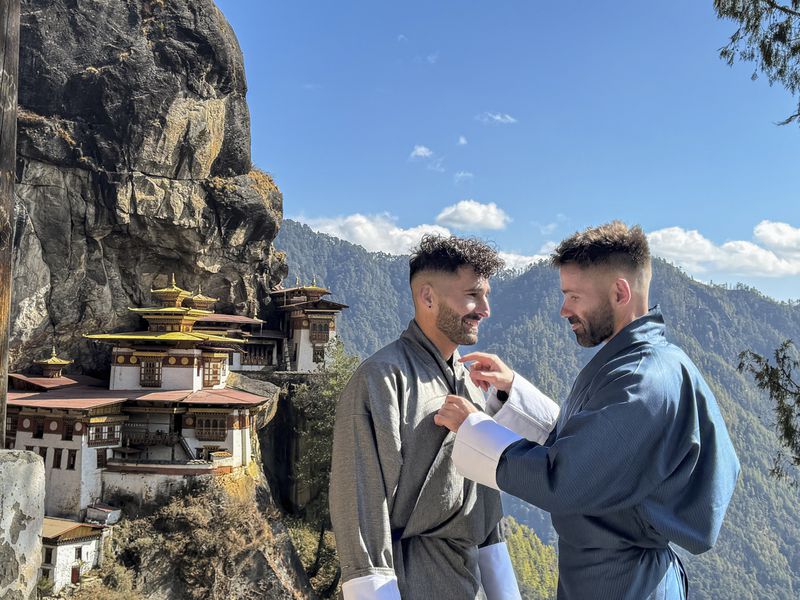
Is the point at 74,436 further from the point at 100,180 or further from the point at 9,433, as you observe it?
the point at 100,180

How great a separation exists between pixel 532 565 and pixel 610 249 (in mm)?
85436

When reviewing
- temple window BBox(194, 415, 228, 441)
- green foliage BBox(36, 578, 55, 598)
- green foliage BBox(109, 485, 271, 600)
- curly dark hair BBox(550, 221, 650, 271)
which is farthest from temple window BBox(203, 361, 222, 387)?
curly dark hair BBox(550, 221, 650, 271)

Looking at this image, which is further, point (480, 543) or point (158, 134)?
point (158, 134)

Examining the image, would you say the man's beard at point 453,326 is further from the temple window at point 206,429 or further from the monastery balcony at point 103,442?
the temple window at point 206,429

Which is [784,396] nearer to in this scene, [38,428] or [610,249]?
[610,249]

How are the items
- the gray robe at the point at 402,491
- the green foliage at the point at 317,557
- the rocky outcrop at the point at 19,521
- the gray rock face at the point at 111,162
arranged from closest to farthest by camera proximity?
the rocky outcrop at the point at 19,521, the gray robe at the point at 402,491, the gray rock face at the point at 111,162, the green foliage at the point at 317,557

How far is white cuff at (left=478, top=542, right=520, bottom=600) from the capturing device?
323 centimetres

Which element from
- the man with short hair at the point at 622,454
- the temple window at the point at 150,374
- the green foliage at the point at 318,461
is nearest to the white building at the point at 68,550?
the temple window at the point at 150,374

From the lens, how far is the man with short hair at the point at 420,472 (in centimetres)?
272

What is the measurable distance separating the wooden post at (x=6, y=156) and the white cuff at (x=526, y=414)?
2.39 meters

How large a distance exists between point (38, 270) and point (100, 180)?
12.9 feet

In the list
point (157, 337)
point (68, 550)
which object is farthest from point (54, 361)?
point (68, 550)

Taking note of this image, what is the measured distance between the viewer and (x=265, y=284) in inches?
1222

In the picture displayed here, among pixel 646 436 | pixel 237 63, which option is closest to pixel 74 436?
pixel 237 63
